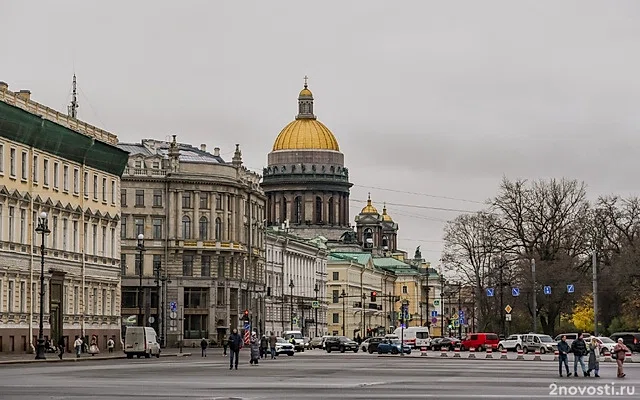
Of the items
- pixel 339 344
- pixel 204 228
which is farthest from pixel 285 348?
pixel 204 228

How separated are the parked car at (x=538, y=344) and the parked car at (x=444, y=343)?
66.8 feet

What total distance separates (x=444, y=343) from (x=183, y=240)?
32074 millimetres

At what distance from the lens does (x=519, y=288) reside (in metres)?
115

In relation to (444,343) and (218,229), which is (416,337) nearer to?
(444,343)

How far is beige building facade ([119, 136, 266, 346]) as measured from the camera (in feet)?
460

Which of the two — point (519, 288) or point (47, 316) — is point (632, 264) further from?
point (47, 316)

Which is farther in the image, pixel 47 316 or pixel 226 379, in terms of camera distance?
pixel 47 316

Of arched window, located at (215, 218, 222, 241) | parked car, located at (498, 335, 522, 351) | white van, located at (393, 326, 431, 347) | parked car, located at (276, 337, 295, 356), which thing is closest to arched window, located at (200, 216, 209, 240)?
arched window, located at (215, 218, 222, 241)

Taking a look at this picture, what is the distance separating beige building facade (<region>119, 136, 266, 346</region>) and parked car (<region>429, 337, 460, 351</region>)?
80.3 feet

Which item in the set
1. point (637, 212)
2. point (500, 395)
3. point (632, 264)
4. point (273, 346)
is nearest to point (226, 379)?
point (500, 395)

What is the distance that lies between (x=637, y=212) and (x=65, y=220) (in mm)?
49993

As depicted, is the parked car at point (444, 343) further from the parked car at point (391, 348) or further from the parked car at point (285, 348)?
the parked car at point (285, 348)

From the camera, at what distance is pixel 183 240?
143625mm

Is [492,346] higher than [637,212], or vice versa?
[637,212]
